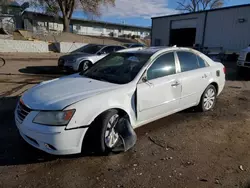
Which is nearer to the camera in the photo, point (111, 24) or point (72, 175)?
point (72, 175)

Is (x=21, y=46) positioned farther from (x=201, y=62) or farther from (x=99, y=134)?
(x=99, y=134)

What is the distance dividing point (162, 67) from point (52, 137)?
228 centimetres

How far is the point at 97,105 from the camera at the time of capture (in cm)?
296

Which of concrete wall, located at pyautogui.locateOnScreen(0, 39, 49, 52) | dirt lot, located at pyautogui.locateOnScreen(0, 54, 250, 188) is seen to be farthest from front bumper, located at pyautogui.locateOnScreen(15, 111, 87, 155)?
concrete wall, located at pyautogui.locateOnScreen(0, 39, 49, 52)

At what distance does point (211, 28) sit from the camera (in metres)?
23.8

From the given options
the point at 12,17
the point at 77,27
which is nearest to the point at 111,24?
the point at 77,27

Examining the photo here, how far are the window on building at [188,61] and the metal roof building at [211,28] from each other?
63.2 feet

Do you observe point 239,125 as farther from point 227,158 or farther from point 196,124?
point 227,158

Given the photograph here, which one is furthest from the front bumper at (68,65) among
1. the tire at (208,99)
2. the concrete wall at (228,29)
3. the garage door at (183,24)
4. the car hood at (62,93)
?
the garage door at (183,24)

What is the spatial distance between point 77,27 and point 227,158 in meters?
50.5

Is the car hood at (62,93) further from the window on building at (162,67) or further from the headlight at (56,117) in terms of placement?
the window on building at (162,67)

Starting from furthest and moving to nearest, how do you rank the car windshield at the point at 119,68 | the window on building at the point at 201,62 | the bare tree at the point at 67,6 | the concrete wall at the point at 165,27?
the bare tree at the point at 67,6, the concrete wall at the point at 165,27, the window on building at the point at 201,62, the car windshield at the point at 119,68

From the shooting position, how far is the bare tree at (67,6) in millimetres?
33312

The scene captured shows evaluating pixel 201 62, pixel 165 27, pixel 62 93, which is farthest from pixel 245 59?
pixel 165 27
